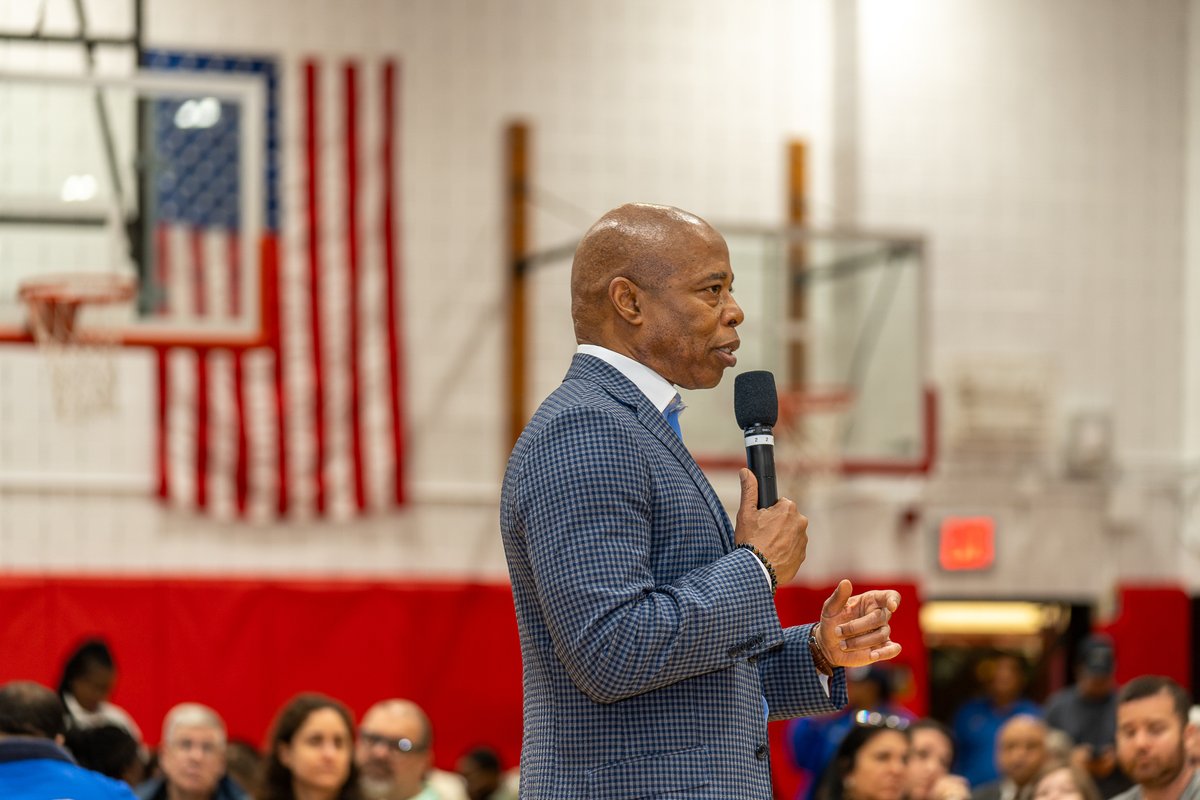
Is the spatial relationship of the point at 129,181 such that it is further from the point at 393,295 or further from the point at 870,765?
the point at 870,765

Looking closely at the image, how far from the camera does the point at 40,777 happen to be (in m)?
4.58

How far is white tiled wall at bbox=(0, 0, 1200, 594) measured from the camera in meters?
12.1

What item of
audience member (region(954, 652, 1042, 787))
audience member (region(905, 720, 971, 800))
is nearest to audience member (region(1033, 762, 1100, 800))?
audience member (region(905, 720, 971, 800))

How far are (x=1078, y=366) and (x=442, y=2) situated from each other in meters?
5.84

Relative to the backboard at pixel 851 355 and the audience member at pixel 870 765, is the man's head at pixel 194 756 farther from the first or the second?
the backboard at pixel 851 355

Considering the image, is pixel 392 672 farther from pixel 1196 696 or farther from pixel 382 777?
pixel 1196 696

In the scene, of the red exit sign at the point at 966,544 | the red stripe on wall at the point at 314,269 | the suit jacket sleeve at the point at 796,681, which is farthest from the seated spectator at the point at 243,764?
the red exit sign at the point at 966,544

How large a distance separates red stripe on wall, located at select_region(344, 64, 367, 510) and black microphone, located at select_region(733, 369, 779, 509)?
937 cm

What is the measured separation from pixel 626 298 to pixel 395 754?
14.9 feet

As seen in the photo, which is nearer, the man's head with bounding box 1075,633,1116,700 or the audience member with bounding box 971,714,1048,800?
the audience member with bounding box 971,714,1048,800

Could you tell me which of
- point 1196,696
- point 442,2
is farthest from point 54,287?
point 1196,696

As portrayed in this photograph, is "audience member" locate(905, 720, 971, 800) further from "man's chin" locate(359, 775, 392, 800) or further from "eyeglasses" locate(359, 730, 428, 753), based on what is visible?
"man's chin" locate(359, 775, 392, 800)

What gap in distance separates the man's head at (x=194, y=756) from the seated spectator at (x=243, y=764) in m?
0.88

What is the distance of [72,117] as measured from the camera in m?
8.65
